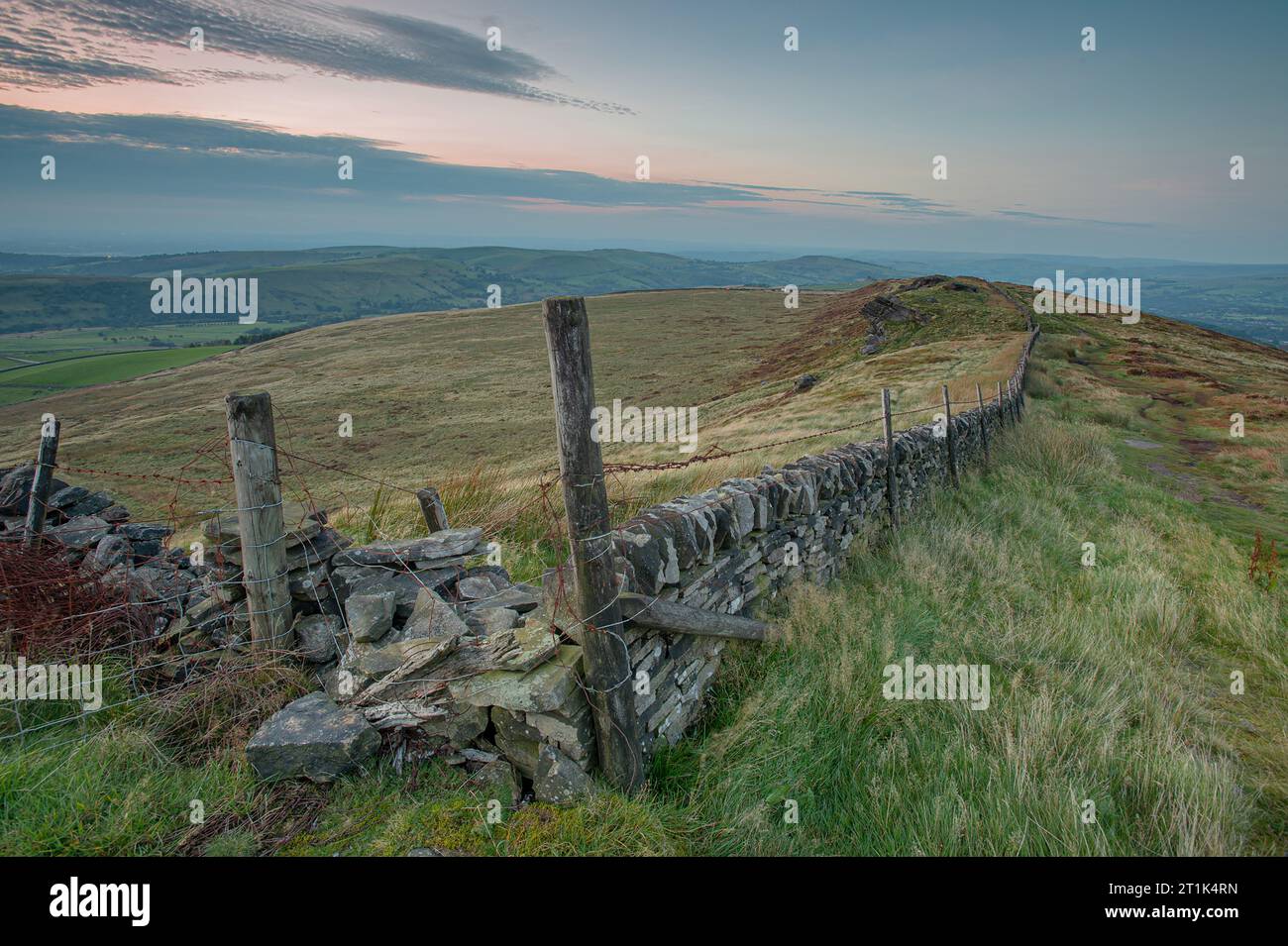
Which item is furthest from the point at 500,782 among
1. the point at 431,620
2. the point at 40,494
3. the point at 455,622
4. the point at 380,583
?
the point at 40,494

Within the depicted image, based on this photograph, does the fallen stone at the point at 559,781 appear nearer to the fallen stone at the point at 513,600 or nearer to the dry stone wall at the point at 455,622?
the dry stone wall at the point at 455,622

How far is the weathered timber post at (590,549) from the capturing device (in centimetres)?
344

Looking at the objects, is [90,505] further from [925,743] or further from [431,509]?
[925,743]

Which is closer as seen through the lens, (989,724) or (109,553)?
(989,724)

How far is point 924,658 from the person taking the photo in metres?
5.08

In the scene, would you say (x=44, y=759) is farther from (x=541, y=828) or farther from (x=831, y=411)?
(x=831, y=411)

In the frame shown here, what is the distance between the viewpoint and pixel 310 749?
3.59 meters

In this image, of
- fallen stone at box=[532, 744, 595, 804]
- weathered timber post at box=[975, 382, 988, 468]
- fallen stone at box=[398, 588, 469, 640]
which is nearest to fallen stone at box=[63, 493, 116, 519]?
fallen stone at box=[398, 588, 469, 640]

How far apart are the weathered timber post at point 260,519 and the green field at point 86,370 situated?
77175 millimetres

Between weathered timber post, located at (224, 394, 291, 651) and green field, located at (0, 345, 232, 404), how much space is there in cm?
7718

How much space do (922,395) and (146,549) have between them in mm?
21013

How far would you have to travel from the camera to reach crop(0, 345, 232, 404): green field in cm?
6456

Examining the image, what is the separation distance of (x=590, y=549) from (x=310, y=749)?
1.96 meters

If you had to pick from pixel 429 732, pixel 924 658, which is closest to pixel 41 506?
pixel 429 732
